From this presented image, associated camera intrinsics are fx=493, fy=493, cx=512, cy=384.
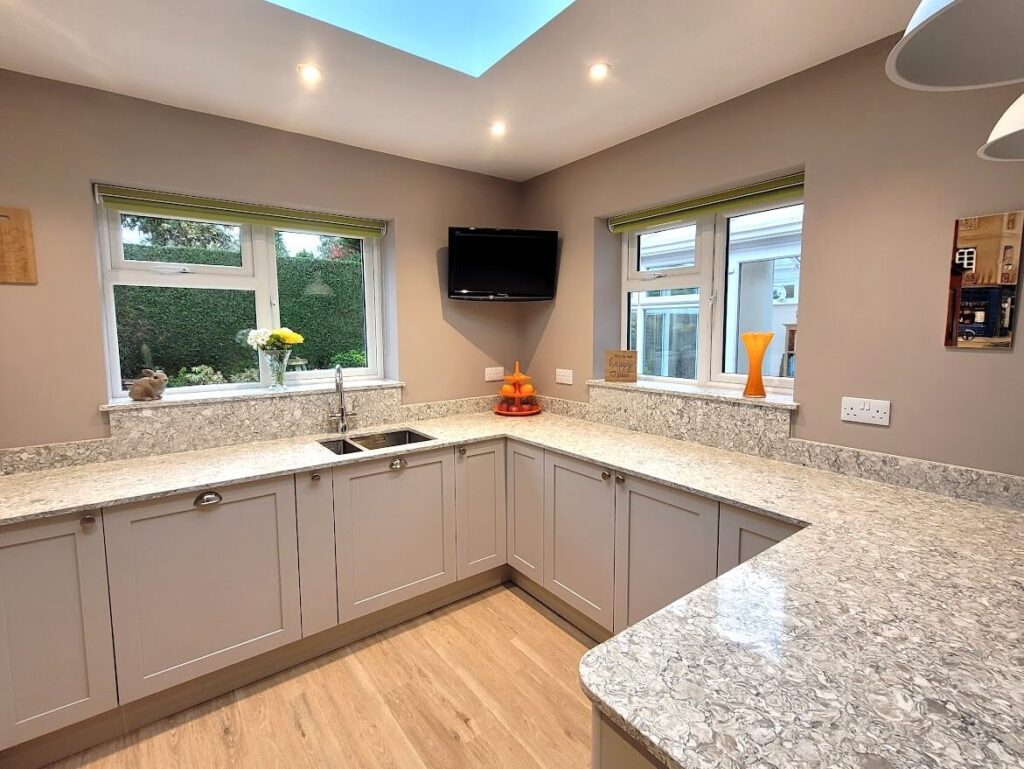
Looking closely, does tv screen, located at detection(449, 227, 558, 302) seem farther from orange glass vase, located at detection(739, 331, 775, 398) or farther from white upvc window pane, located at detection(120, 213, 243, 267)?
orange glass vase, located at detection(739, 331, 775, 398)

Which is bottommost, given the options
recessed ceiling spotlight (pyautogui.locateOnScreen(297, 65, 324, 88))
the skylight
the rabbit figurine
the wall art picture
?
the rabbit figurine

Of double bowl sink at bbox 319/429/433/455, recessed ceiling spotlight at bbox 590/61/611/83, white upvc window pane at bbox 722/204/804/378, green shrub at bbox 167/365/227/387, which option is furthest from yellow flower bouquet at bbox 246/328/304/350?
white upvc window pane at bbox 722/204/804/378

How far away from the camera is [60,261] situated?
196 cm

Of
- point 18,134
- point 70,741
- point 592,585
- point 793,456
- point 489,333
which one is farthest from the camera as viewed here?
point 489,333

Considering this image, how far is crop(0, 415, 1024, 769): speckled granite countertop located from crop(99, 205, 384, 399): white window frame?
0.92 meters

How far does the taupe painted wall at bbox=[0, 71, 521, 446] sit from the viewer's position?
1892 mm

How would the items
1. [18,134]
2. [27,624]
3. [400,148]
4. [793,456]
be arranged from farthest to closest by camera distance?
[400,148] < [793,456] < [18,134] < [27,624]

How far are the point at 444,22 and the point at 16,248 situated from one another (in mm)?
1820

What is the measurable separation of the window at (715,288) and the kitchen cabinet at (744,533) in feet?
2.55

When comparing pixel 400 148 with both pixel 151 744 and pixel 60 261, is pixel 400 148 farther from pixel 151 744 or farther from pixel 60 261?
pixel 151 744

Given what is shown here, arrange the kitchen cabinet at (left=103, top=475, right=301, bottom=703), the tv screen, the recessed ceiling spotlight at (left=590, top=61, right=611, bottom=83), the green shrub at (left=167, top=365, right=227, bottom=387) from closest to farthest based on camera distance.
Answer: the kitchen cabinet at (left=103, top=475, right=301, bottom=703) < the recessed ceiling spotlight at (left=590, top=61, right=611, bottom=83) < the green shrub at (left=167, top=365, right=227, bottom=387) < the tv screen

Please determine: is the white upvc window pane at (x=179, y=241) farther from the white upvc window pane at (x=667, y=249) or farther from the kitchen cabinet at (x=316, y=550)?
the white upvc window pane at (x=667, y=249)

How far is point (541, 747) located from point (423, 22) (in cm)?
256

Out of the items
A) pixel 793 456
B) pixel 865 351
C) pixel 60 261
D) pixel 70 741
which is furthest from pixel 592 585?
pixel 60 261
